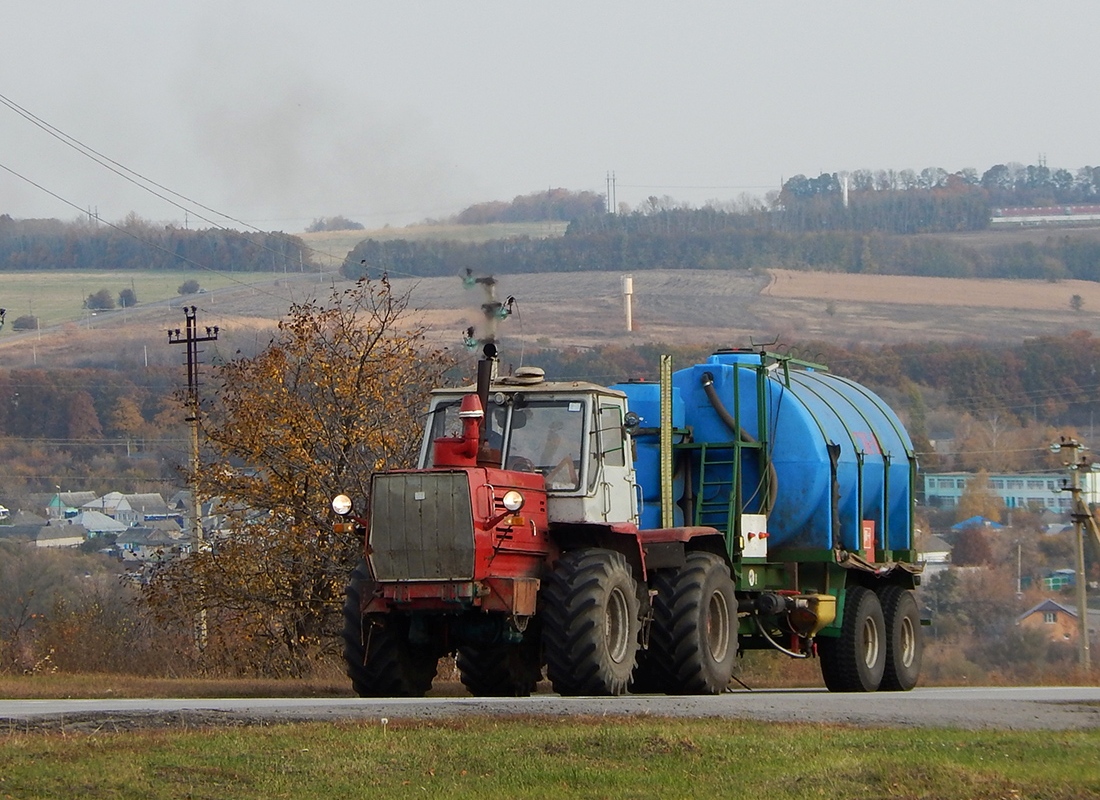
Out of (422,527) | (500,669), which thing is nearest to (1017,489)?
(500,669)

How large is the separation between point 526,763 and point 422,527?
5.74 metres

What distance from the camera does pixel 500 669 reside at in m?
16.7

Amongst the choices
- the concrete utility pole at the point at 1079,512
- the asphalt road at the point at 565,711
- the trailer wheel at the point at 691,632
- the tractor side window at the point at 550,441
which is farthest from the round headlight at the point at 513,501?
the concrete utility pole at the point at 1079,512

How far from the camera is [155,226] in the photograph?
58688 millimetres

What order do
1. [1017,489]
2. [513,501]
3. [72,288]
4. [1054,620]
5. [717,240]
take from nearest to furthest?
[513,501] → [1054,620] → [1017,489] → [72,288] → [717,240]

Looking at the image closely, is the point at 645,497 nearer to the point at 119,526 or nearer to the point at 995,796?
the point at 995,796

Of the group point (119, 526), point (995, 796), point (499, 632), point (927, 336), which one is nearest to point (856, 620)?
point (499, 632)

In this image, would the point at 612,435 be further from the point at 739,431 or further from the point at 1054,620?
the point at 1054,620

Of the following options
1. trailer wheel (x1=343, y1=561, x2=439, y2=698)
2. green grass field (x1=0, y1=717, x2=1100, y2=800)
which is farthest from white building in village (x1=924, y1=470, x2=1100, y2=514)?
green grass field (x1=0, y1=717, x2=1100, y2=800)

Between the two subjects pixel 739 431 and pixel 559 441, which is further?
pixel 739 431

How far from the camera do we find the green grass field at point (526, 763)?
877 cm

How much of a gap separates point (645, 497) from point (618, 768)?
9588 millimetres

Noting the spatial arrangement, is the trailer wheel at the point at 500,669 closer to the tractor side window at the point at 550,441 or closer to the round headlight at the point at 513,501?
the tractor side window at the point at 550,441

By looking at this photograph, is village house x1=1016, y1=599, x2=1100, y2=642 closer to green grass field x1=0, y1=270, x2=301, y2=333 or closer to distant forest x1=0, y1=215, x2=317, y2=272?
distant forest x1=0, y1=215, x2=317, y2=272
